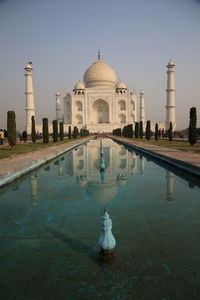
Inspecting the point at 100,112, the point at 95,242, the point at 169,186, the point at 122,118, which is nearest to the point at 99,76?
the point at 100,112

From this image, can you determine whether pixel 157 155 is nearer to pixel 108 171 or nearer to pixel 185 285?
pixel 108 171

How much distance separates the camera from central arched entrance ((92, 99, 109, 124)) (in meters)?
48.8

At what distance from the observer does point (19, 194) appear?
4066mm

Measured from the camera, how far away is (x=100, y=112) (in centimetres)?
4966

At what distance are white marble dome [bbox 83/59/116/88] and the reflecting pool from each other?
43895 mm

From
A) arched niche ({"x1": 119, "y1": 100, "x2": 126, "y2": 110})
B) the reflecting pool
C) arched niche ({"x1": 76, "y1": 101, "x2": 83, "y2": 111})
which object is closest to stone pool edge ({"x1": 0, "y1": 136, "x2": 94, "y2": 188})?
the reflecting pool

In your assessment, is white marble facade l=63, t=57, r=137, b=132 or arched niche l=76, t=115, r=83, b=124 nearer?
white marble facade l=63, t=57, r=137, b=132

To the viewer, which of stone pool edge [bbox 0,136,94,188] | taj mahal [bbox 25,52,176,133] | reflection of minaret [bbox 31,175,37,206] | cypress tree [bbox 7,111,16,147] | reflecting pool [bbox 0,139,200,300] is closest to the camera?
reflecting pool [bbox 0,139,200,300]

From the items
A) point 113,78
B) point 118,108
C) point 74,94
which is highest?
point 113,78

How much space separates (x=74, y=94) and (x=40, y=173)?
42.7 metres

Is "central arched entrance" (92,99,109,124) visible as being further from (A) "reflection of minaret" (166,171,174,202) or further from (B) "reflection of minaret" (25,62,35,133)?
(A) "reflection of minaret" (166,171,174,202)

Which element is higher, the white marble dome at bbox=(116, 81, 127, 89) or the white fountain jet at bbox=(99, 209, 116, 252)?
the white marble dome at bbox=(116, 81, 127, 89)

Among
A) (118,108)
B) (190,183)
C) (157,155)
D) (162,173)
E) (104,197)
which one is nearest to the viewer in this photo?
(104,197)

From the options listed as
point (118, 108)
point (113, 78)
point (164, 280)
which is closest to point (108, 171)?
point (164, 280)
